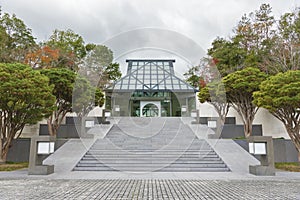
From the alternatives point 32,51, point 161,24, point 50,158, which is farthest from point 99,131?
point 32,51

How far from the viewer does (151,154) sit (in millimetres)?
7785

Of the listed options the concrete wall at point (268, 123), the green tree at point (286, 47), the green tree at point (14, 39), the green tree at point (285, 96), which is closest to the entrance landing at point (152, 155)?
the green tree at point (285, 96)

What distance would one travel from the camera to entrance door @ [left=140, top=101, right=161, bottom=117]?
68.5ft

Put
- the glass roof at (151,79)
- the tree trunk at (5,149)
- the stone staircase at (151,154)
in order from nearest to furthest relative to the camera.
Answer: the stone staircase at (151,154) < the tree trunk at (5,149) < the glass roof at (151,79)

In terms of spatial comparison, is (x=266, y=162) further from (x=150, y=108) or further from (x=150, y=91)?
(x=150, y=108)

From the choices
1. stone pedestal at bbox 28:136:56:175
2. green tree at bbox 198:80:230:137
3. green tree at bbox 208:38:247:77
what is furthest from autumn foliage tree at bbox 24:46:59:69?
green tree at bbox 208:38:247:77

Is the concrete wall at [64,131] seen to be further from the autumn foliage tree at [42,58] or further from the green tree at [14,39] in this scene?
the green tree at [14,39]

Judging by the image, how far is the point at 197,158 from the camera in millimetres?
7453

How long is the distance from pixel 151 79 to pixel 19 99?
13.3 m

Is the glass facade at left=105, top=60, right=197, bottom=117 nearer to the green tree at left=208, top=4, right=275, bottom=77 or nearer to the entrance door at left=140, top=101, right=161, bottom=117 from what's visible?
the entrance door at left=140, top=101, right=161, bottom=117

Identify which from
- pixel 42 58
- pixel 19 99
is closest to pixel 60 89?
pixel 19 99

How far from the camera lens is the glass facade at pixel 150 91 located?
18.6 meters

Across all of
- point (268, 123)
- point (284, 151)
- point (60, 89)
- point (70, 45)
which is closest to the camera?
point (284, 151)

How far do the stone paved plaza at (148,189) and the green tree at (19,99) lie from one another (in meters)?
2.63
